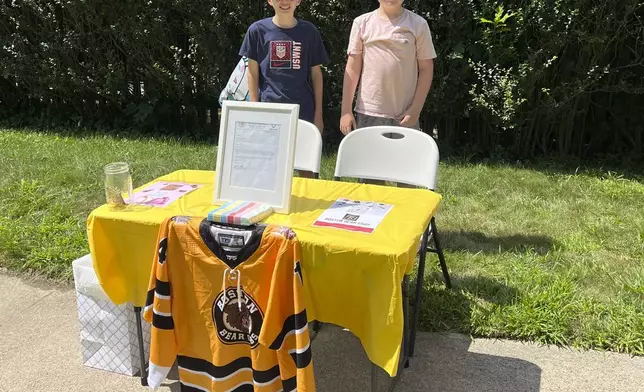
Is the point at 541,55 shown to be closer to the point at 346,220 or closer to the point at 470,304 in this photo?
the point at 470,304

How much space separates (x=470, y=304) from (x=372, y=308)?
1.36 meters

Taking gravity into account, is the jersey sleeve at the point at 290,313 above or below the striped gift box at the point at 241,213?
below

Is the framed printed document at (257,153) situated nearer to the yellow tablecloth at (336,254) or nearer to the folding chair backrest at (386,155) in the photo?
the yellow tablecloth at (336,254)

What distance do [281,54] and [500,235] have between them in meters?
2.01

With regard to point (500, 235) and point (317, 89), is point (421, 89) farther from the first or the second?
point (500, 235)

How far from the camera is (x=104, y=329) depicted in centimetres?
275

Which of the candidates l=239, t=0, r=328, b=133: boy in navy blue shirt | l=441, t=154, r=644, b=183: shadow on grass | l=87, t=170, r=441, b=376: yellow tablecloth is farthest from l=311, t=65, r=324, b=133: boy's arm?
l=441, t=154, r=644, b=183: shadow on grass

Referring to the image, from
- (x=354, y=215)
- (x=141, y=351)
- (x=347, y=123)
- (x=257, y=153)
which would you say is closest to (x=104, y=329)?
(x=141, y=351)

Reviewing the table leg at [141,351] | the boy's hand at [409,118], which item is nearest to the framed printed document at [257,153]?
the table leg at [141,351]

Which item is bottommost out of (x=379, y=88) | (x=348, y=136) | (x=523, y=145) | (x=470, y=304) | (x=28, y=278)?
(x=28, y=278)

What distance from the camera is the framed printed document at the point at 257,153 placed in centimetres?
233

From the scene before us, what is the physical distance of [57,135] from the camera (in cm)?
751

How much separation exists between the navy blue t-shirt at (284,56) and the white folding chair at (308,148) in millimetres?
341

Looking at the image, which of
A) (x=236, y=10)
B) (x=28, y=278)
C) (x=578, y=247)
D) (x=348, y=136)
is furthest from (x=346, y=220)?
(x=236, y=10)
